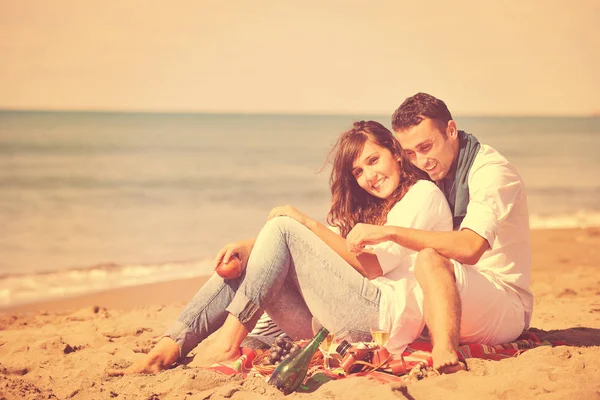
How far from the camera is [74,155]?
20.7 metres

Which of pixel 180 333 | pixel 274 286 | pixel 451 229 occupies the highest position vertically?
pixel 451 229

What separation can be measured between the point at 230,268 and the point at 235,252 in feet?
0.30

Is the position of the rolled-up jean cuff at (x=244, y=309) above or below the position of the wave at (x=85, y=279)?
above

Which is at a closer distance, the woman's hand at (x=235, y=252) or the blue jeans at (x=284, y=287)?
the blue jeans at (x=284, y=287)

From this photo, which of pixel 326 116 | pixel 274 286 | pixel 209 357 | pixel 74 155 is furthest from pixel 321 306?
pixel 326 116

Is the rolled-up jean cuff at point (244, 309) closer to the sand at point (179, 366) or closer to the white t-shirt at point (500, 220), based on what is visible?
the sand at point (179, 366)

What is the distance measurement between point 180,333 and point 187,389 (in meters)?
0.46

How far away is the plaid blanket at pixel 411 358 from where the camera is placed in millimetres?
3561

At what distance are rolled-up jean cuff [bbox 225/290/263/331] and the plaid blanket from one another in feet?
0.68

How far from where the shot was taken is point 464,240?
3.61 meters

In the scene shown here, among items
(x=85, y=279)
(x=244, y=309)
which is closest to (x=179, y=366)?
(x=244, y=309)

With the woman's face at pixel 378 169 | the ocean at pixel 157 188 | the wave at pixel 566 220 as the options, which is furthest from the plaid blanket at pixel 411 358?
the wave at pixel 566 220

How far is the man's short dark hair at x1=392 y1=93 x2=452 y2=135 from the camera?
13.2ft

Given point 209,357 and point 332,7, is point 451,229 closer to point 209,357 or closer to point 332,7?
point 209,357
